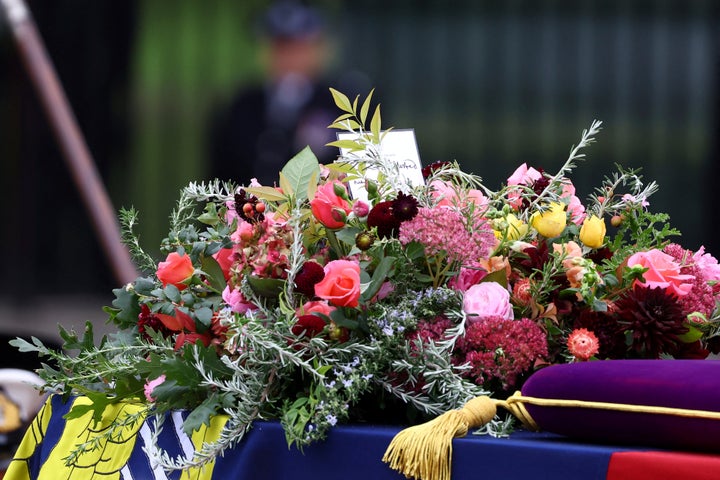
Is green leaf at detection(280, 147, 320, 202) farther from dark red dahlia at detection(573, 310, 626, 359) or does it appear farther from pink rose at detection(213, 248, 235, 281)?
dark red dahlia at detection(573, 310, 626, 359)

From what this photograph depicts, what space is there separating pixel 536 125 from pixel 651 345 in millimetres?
3195

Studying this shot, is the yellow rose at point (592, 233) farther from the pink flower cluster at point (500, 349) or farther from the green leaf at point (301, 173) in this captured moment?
the green leaf at point (301, 173)

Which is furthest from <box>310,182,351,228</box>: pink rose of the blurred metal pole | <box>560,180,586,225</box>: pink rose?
the blurred metal pole

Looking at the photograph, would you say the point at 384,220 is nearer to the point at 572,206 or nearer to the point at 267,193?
the point at 267,193

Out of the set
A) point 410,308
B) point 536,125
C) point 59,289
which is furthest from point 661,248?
point 59,289

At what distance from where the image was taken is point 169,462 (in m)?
1.10

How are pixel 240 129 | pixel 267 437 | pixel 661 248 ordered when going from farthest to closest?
pixel 240 129
pixel 661 248
pixel 267 437

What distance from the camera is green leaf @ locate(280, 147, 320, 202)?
1209 mm

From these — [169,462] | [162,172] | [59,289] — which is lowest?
[59,289]

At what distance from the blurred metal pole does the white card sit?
9.96 ft

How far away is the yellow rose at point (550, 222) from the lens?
1.23 metres

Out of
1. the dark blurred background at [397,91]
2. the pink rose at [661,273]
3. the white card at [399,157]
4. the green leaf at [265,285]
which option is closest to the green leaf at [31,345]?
the green leaf at [265,285]

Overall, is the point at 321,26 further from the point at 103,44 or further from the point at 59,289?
the point at 59,289

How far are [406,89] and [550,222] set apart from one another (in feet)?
10.3
